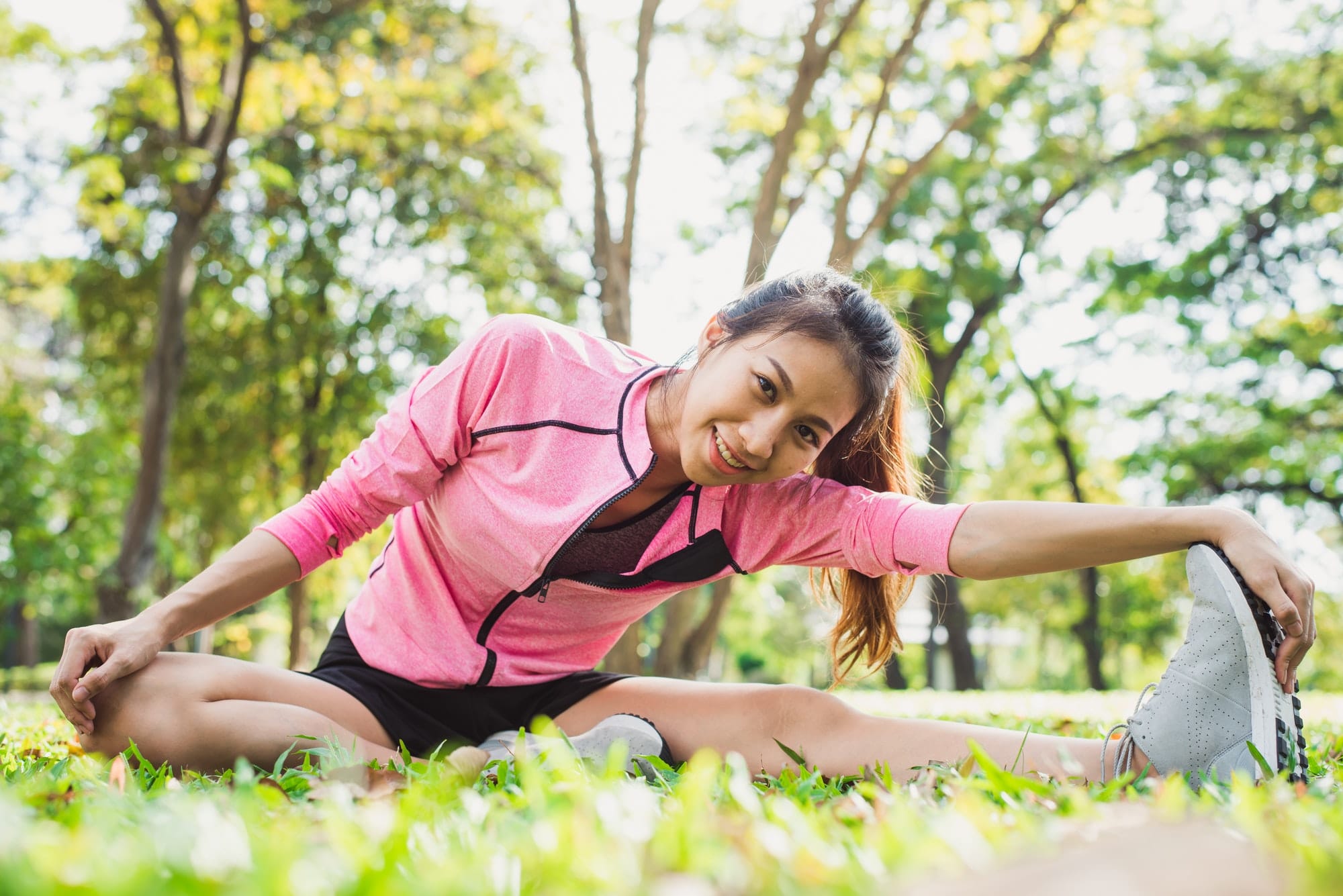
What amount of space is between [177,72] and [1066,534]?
8.31 m

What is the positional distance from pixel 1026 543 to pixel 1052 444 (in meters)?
16.6

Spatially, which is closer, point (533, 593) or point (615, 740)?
point (615, 740)

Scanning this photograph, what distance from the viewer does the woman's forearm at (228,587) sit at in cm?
223

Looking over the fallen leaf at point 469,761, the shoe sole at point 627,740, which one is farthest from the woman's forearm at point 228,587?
the shoe sole at point 627,740

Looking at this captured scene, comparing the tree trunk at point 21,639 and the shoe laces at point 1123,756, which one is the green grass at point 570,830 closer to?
the shoe laces at point 1123,756

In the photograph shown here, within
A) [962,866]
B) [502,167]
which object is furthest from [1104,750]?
[502,167]

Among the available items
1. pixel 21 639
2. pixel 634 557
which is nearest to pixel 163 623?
pixel 634 557

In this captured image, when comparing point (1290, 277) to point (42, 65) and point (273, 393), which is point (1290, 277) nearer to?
point (273, 393)

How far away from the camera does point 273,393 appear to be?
1209 centimetres

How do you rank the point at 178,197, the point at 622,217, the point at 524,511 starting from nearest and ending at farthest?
the point at 524,511 → the point at 622,217 → the point at 178,197

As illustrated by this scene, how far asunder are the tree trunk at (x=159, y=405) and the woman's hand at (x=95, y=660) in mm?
7007

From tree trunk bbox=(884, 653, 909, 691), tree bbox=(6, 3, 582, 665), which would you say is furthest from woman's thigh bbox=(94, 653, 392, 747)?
tree trunk bbox=(884, 653, 909, 691)

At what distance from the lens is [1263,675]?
78.1 inches

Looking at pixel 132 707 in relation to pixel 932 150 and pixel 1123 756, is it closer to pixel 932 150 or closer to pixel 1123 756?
pixel 1123 756
